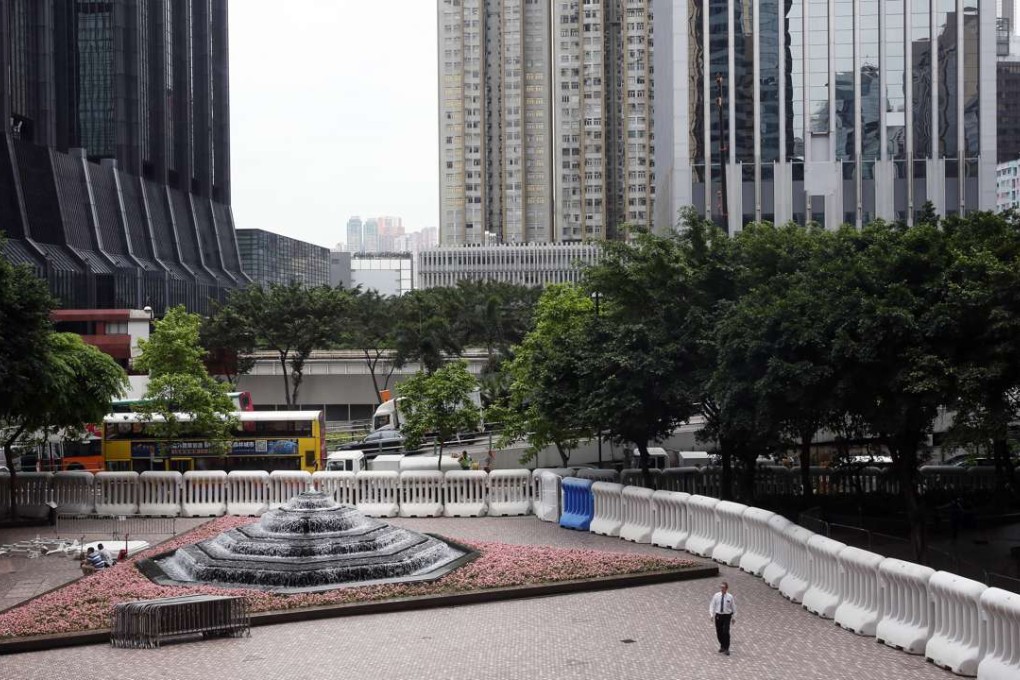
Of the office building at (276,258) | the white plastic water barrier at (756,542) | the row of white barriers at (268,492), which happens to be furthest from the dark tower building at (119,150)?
the white plastic water barrier at (756,542)

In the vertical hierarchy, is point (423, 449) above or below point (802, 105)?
below

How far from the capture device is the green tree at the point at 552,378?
29.3 metres

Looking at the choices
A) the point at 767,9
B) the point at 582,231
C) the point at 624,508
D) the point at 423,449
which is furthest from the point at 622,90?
the point at 624,508

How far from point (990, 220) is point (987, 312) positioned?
3657 mm

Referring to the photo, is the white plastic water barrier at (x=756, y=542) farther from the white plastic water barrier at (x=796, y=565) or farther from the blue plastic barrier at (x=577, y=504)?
the blue plastic barrier at (x=577, y=504)

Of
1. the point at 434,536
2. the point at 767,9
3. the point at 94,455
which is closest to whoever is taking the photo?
the point at 434,536

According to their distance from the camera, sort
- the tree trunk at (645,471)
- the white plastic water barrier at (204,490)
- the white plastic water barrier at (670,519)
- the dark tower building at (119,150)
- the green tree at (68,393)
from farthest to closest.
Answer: the dark tower building at (119,150)
the white plastic water barrier at (204,490)
the tree trunk at (645,471)
the green tree at (68,393)
the white plastic water barrier at (670,519)

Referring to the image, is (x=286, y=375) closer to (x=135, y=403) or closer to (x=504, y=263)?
(x=135, y=403)

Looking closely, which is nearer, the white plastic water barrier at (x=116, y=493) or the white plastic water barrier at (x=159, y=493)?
the white plastic water barrier at (x=159, y=493)

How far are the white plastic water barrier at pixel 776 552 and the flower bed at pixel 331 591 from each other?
1.49 meters

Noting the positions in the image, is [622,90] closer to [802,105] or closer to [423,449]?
[802,105]

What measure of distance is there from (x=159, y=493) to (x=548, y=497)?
32.8 feet

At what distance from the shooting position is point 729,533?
22.1m

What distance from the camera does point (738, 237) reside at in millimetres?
29656
